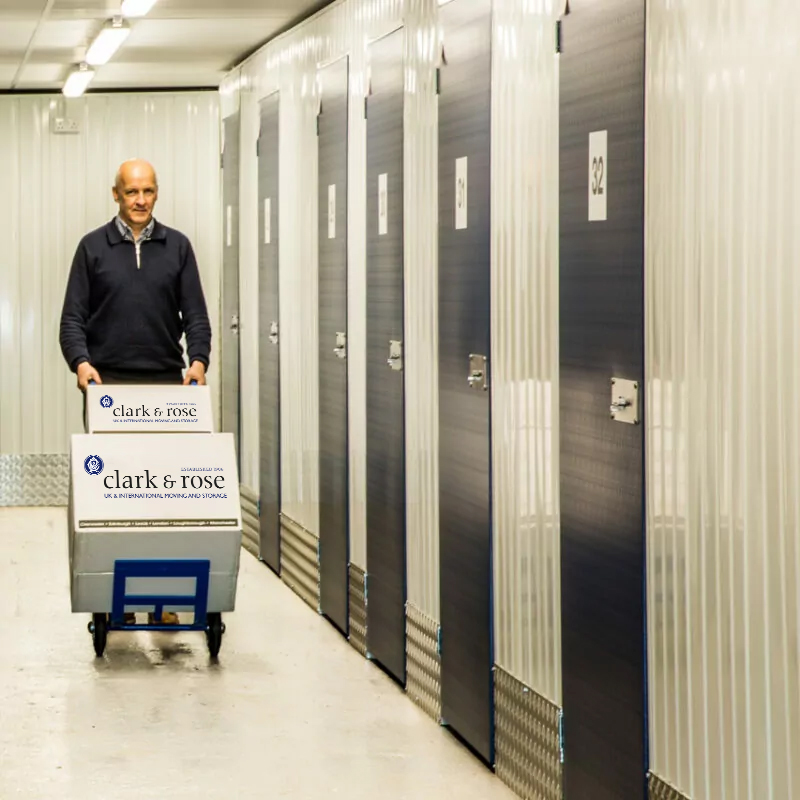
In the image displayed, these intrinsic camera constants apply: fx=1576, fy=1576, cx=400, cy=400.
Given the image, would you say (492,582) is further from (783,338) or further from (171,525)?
(783,338)

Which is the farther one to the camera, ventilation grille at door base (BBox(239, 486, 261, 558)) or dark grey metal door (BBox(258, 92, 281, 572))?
ventilation grille at door base (BBox(239, 486, 261, 558))

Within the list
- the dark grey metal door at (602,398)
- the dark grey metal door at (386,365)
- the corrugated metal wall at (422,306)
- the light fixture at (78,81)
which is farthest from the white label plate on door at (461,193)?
the light fixture at (78,81)

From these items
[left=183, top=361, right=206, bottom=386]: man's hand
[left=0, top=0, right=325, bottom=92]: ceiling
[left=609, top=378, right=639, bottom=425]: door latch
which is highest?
[left=0, top=0, right=325, bottom=92]: ceiling

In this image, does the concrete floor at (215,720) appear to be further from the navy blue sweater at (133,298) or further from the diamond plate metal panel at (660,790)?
the navy blue sweater at (133,298)

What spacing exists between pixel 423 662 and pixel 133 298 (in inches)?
90.0

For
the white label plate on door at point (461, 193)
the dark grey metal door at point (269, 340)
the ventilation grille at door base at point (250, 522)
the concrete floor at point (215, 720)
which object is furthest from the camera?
the ventilation grille at door base at point (250, 522)

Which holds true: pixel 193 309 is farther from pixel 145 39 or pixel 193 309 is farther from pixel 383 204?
pixel 145 39

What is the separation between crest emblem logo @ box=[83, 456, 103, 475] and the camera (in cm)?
602

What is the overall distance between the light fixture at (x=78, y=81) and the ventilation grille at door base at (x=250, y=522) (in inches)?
103

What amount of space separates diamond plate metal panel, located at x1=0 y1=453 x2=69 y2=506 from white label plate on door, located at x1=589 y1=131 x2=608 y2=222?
756 centimetres

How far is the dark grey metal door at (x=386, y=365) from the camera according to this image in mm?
5914

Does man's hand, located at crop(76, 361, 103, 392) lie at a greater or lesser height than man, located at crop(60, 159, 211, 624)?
lesser

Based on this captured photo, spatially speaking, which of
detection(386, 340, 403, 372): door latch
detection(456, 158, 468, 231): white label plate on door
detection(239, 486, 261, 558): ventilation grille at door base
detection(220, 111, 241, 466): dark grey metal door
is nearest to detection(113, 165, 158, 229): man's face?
detection(386, 340, 403, 372): door latch

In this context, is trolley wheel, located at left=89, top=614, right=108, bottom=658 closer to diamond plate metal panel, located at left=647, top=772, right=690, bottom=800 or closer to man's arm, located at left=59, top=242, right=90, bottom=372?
man's arm, located at left=59, top=242, right=90, bottom=372
